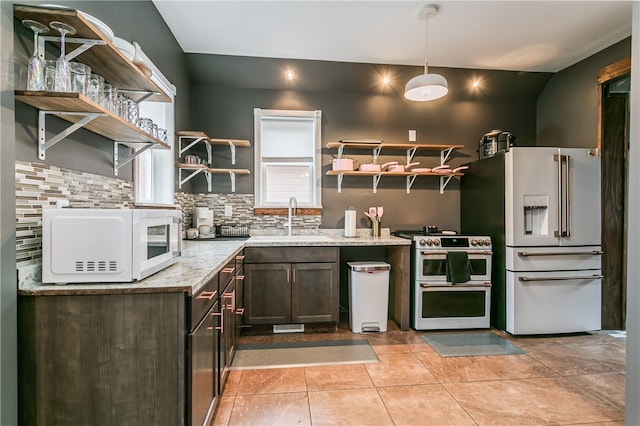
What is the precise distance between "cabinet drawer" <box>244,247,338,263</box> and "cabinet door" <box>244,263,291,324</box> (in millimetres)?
50

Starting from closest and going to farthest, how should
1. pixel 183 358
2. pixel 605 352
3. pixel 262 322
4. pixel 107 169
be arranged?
pixel 183 358
pixel 107 169
pixel 605 352
pixel 262 322

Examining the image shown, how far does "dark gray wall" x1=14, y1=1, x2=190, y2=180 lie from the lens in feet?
3.93

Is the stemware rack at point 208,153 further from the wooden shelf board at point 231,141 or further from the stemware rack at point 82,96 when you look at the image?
the stemware rack at point 82,96

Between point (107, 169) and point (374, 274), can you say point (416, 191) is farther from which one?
point (107, 169)

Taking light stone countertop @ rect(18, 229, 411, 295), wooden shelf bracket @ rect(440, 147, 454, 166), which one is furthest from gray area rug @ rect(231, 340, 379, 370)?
wooden shelf bracket @ rect(440, 147, 454, 166)

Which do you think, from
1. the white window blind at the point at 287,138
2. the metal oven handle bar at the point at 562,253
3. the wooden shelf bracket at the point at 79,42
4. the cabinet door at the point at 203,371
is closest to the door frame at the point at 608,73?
the metal oven handle bar at the point at 562,253

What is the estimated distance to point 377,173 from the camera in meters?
3.32

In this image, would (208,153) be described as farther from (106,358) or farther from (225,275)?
(106,358)

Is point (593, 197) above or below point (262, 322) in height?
above

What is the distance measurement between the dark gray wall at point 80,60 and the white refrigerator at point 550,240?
3196 mm

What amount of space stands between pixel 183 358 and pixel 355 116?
3.06 metres

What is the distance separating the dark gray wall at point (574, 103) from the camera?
3.01m

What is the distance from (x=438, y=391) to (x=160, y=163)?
2.82 meters

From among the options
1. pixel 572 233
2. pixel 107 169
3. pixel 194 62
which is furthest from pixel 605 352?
pixel 194 62
